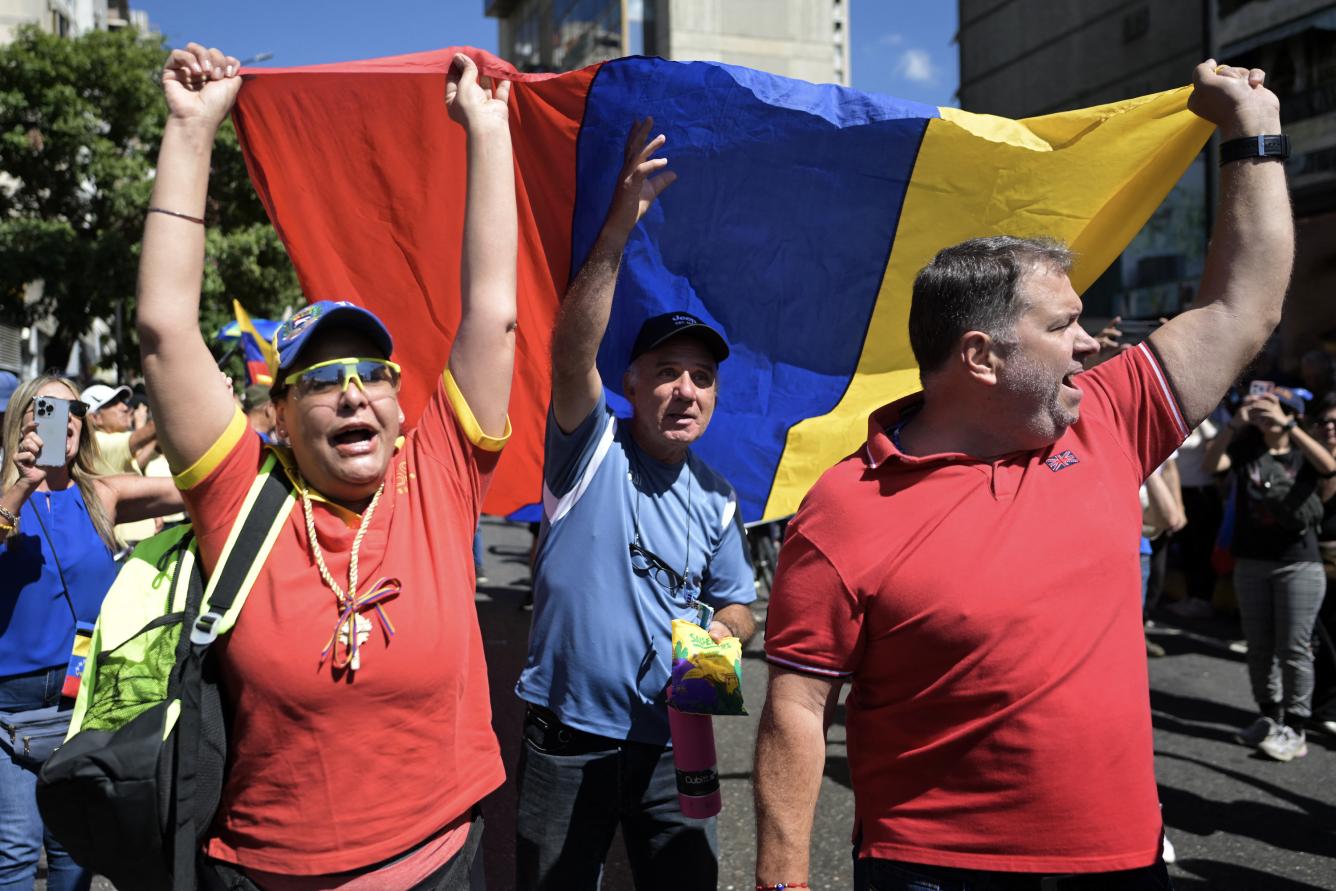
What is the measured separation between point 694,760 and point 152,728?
48.5 inches

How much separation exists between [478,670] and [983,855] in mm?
1072

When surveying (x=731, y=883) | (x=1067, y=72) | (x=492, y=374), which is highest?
(x=1067, y=72)

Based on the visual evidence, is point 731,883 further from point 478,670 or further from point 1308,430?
point 1308,430

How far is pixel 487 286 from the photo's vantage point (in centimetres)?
232

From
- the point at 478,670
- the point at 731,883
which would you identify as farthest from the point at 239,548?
the point at 731,883

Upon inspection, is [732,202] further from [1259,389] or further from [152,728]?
[1259,389]

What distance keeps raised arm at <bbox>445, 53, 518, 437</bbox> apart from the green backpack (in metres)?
0.52

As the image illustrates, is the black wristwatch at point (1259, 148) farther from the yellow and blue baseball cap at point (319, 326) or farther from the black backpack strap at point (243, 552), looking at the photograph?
the black backpack strap at point (243, 552)

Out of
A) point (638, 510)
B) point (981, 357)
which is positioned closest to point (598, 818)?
point (638, 510)

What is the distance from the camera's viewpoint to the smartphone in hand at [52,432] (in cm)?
336

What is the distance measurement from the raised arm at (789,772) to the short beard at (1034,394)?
632 millimetres

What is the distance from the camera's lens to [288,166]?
3205mm

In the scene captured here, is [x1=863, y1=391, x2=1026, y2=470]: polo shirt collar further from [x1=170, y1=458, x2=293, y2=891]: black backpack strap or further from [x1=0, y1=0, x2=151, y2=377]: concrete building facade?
[x1=0, y1=0, x2=151, y2=377]: concrete building facade

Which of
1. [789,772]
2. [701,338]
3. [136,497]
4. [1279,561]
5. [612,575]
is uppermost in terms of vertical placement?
[701,338]
